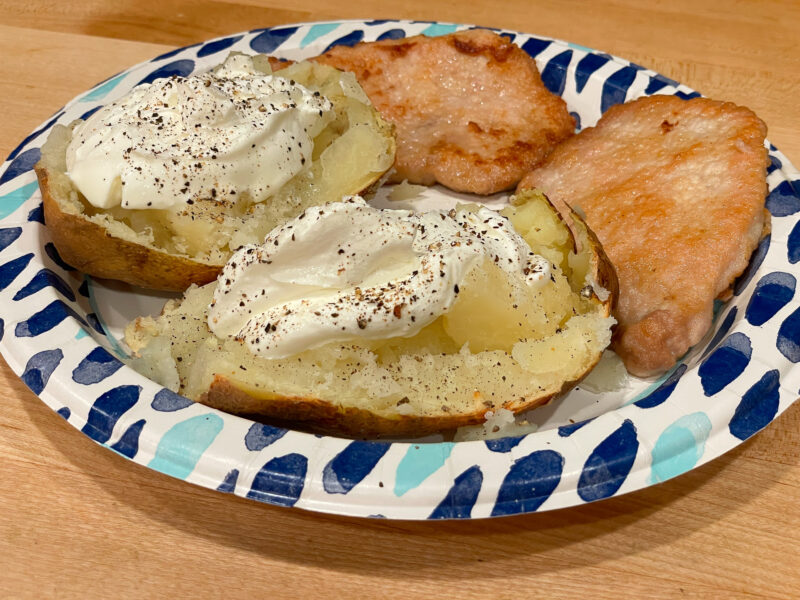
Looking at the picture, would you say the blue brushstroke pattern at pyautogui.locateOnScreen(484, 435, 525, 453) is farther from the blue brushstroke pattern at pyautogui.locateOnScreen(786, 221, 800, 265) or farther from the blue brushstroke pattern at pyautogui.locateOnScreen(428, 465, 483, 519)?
the blue brushstroke pattern at pyautogui.locateOnScreen(786, 221, 800, 265)

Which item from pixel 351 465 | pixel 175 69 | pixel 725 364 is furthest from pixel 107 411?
pixel 175 69

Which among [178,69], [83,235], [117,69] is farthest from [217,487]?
[117,69]

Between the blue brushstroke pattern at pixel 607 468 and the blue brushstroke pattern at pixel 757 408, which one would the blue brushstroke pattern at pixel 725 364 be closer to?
the blue brushstroke pattern at pixel 757 408

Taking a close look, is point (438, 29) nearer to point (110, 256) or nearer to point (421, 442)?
point (110, 256)

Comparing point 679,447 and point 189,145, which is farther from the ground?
point 189,145

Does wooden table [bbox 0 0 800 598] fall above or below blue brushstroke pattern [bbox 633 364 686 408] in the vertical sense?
below

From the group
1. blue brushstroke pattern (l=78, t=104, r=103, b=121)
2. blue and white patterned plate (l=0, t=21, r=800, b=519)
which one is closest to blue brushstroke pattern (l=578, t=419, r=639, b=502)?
blue and white patterned plate (l=0, t=21, r=800, b=519)
